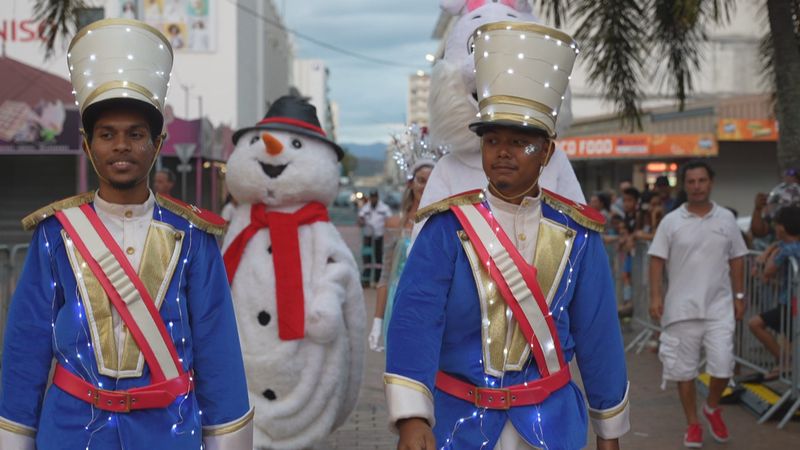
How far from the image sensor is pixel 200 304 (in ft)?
11.7

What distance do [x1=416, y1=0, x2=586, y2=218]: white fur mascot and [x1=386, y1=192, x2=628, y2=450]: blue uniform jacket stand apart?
63.2 inches

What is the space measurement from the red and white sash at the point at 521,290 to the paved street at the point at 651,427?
12.9ft

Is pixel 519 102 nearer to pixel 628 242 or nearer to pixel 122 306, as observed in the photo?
pixel 122 306

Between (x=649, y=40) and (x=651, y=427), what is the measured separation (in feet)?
15.7

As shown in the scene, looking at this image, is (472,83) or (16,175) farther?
(16,175)

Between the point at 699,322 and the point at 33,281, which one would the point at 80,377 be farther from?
the point at 699,322

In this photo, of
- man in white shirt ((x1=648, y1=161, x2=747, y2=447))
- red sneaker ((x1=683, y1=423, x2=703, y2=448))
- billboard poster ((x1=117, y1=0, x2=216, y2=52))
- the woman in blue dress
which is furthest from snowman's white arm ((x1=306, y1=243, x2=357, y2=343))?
billboard poster ((x1=117, y1=0, x2=216, y2=52))

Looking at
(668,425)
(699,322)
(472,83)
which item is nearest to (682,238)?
(699,322)

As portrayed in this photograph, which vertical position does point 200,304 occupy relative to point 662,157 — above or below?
below

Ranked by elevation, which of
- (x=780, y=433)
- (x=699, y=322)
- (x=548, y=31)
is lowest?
(x=780, y=433)

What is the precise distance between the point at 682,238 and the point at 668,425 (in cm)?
143

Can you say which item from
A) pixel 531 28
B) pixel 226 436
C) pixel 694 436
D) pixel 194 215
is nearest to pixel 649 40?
pixel 694 436

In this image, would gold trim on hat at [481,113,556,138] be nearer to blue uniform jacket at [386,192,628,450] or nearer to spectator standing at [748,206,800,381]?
blue uniform jacket at [386,192,628,450]

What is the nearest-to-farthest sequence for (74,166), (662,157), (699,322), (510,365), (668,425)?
(510,365) → (699,322) → (668,425) → (662,157) → (74,166)
